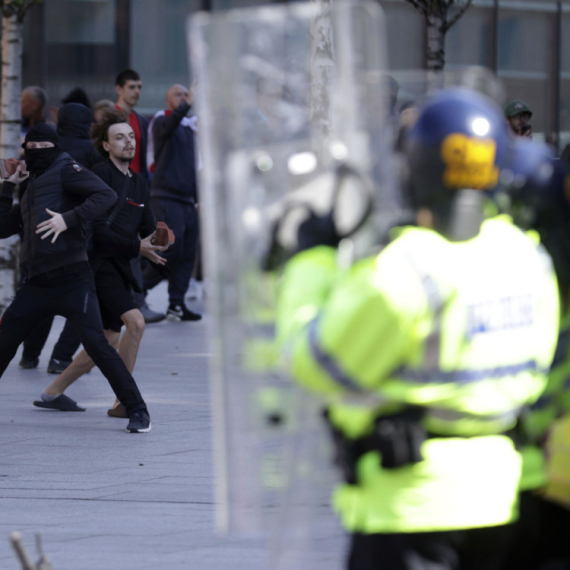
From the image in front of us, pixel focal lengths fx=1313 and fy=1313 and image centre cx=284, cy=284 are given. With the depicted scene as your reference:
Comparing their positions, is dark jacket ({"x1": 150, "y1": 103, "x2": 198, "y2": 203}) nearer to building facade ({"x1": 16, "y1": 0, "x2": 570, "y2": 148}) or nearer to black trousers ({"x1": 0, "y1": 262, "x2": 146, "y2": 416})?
black trousers ({"x1": 0, "y1": 262, "x2": 146, "y2": 416})

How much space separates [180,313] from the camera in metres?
13.1

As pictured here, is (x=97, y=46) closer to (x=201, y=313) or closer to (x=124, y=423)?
(x=201, y=313)

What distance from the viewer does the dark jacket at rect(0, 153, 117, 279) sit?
7.51 meters

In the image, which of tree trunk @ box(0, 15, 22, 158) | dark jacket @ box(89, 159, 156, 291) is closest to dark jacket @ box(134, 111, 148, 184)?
tree trunk @ box(0, 15, 22, 158)

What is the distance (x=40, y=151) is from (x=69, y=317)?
99cm

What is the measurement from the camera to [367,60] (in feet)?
8.96

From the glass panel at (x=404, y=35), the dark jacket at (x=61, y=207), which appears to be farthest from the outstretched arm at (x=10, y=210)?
the glass panel at (x=404, y=35)

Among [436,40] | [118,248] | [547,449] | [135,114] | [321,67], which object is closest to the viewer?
[547,449]

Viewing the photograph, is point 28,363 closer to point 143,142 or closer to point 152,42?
point 143,142

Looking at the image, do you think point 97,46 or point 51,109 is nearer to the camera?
point 51,109

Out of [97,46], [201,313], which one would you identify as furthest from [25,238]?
[97,46]

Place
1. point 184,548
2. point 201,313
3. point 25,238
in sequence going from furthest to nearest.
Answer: point 201,313 → point 25,238 → point 184,548

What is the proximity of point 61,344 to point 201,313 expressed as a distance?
164 inches

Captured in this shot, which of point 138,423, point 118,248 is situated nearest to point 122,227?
point 118,248
